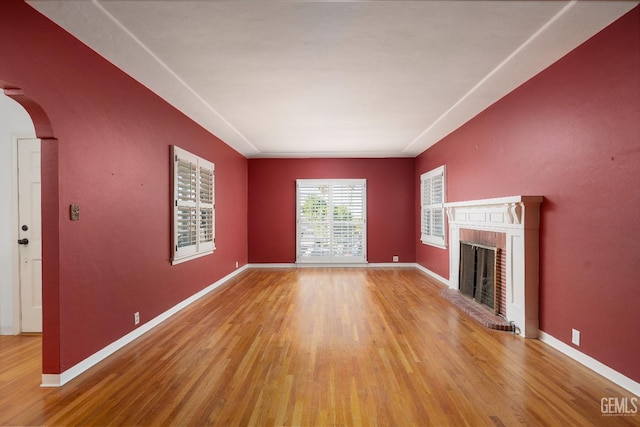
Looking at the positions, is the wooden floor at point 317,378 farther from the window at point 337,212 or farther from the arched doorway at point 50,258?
the window at point 337,212

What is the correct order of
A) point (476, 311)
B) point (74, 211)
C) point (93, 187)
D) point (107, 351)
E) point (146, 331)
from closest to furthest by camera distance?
point (74, 211)
point (93, 187)
point (107, 351)
point (146, 331)
point (476, 311)

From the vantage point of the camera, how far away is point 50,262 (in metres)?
2.43

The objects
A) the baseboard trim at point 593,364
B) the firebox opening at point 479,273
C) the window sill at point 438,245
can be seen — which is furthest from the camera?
the window sill at point 438,245

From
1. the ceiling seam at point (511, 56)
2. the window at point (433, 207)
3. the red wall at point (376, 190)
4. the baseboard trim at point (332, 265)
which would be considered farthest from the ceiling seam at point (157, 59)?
the window at point (433, 207)

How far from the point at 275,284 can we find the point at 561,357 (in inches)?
165

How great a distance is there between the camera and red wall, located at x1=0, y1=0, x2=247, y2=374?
233 cm

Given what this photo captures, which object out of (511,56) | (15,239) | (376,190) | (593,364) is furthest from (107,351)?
(376,190)

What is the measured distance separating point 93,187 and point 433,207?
219 inches

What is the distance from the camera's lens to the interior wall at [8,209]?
330cm

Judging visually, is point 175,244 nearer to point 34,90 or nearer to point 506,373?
point 34,90

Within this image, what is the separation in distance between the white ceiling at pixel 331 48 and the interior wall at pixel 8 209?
1196mm

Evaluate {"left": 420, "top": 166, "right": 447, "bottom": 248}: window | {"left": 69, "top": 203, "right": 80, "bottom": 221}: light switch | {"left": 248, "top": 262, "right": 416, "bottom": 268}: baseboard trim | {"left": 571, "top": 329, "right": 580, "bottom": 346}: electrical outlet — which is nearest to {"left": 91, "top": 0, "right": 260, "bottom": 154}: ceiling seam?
{"left": 69, "top": 203, "right": 80, "bottom": 221}: light switch

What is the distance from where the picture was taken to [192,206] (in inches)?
187

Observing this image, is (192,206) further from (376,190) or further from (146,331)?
(376,190)
